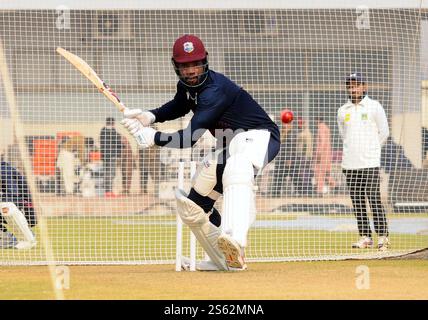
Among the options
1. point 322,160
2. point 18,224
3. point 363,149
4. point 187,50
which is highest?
point 187,50

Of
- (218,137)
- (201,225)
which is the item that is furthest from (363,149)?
(201,225)

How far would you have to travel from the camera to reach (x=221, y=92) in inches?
366

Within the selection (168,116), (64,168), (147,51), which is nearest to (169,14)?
(147,51)

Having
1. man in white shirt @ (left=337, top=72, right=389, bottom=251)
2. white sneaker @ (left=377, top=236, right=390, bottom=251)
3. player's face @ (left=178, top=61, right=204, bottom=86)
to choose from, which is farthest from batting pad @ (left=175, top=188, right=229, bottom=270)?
man in white shirt @ (left=337, top=72, right=389, bottom=251)

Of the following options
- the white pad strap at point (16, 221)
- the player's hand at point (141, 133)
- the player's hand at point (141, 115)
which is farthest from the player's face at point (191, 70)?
the white pad strap at point (16, 221)

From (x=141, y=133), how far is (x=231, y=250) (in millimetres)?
1242

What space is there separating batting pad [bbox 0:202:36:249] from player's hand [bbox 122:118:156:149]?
410 cm

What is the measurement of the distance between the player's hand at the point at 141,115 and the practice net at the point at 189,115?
4962 millimetres

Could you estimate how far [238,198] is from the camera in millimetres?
8922

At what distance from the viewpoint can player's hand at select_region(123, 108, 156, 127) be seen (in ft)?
30.2

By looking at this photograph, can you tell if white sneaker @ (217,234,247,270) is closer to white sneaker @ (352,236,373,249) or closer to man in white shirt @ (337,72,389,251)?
white sneaker @ (352,236,373,249)

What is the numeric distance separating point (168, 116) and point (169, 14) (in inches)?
266

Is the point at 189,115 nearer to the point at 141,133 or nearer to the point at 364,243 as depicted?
the point at 364,243

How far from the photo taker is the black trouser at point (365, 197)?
13.0m
